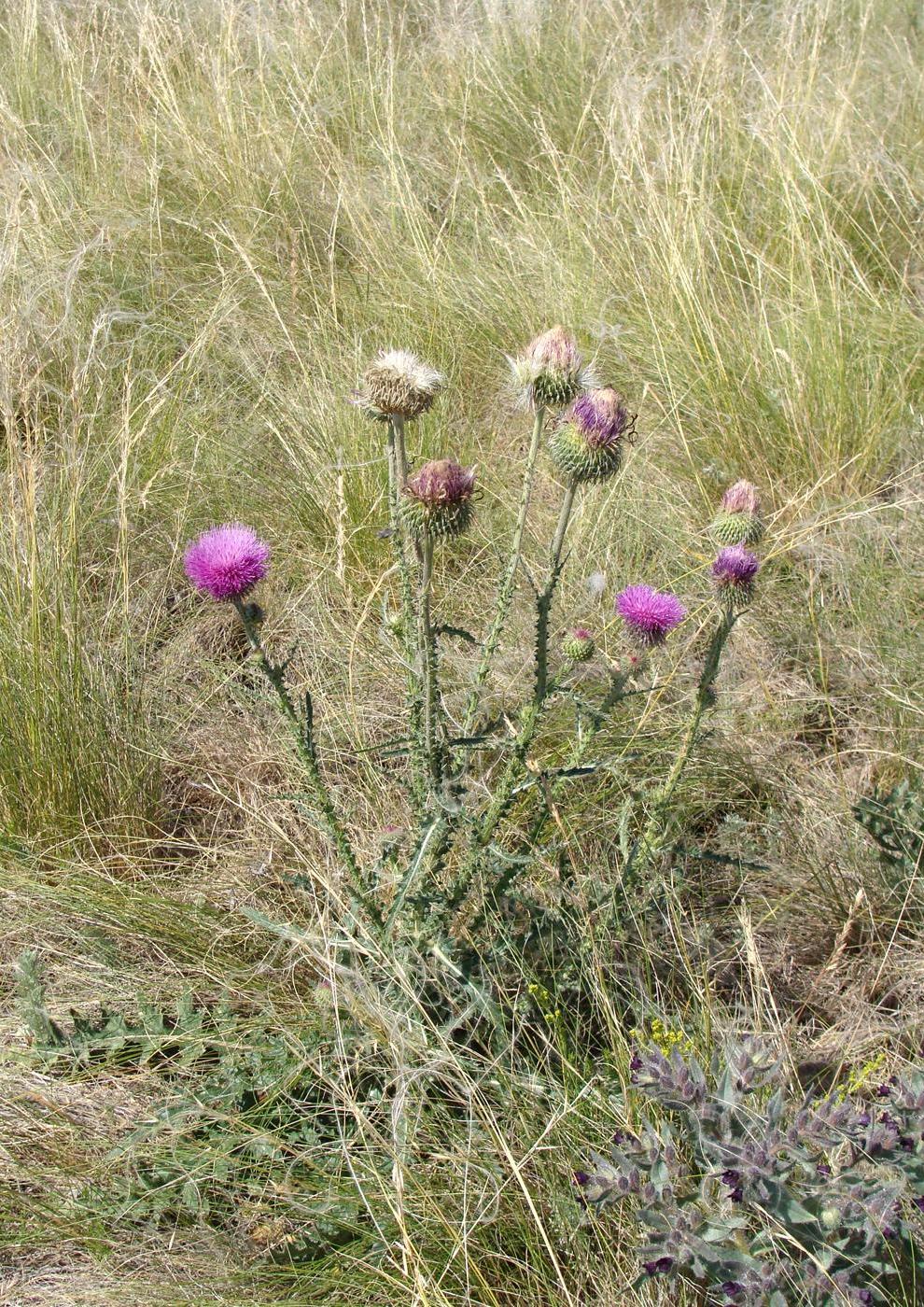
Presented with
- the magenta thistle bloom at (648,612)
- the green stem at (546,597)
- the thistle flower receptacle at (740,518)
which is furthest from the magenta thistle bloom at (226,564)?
the thistle flower receptacle at (740,518)

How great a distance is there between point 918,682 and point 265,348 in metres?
2.11

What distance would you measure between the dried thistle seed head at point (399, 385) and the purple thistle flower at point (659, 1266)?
1.11 meters

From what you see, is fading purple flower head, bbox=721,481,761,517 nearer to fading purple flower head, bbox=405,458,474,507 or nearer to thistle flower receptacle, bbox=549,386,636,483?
thistle flower receptacle, bbox=549,386,636,483

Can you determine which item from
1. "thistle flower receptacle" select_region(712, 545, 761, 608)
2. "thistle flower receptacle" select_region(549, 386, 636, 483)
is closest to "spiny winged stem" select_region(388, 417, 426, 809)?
"thistle flower receptacle" select_region(549, 386, 636, 483)

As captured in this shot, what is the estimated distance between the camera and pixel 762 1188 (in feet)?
4.09

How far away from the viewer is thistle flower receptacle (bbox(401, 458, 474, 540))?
5.17 ft

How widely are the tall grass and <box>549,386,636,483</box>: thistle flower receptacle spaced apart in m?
0.66

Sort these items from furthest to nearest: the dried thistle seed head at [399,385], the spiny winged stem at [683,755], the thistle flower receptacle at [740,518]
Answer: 1. the thistle flower receptacle at [740,518]
2. the spiny winged stem at [683,755]
3. the dried thistle seed head at [399,385]

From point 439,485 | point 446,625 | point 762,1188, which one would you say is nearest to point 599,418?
point 439,485

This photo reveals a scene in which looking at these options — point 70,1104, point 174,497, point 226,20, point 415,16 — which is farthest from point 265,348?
point 415,16

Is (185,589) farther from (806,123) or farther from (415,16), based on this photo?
(415,16)

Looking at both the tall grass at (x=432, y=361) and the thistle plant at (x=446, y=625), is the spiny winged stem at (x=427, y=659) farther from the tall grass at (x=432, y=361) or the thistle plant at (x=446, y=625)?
the tall grass at (x=432, y=361)

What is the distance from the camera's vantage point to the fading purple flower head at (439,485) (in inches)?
62.0

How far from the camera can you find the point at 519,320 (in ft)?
11.1
